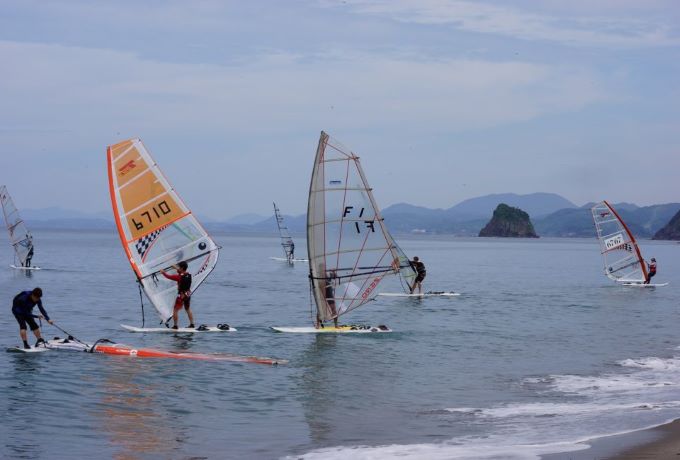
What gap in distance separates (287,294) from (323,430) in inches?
1093

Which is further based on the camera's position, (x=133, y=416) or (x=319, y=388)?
(x=319, y=388)

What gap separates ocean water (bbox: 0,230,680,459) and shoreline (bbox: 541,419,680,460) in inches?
13.3

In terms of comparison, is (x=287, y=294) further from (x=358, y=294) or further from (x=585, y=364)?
(x=585, y=364)

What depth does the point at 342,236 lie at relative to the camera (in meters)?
Result: 21.7

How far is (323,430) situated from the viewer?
484 inches

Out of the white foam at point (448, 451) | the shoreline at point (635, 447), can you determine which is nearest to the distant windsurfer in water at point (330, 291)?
the white foam at point (448, 451)

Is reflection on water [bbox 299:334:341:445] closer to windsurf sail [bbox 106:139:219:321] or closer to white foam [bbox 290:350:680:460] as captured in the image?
white foam [bbox 290:350:680:460]

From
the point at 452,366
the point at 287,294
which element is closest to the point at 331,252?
the point at 452,366

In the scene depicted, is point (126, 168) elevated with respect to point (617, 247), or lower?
elevated

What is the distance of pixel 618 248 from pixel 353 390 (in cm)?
3215

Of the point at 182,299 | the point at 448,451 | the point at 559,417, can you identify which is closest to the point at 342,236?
the point at 182,299

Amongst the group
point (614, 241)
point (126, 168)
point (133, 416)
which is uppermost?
point (126, 168)

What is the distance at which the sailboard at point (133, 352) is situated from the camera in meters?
18.1

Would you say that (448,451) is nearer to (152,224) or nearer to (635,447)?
(635,447)
